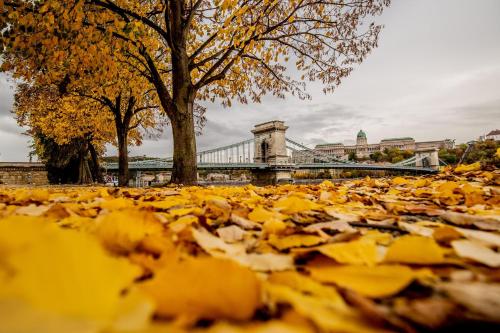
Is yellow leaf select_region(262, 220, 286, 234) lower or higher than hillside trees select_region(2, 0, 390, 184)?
lower

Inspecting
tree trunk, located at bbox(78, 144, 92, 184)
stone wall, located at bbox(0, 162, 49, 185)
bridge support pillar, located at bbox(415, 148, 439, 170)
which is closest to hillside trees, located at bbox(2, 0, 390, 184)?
tree trunk, located at bbox(78, 144, 92, 184)

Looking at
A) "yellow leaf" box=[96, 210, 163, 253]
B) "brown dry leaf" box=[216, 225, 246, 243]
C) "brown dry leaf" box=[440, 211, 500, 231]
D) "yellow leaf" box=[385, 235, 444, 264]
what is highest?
"yellow leaf" box=[96, 210, 163, 253]

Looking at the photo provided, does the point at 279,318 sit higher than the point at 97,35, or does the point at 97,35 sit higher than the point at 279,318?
the point at 97,35

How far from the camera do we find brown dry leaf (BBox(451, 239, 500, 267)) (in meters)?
0.57

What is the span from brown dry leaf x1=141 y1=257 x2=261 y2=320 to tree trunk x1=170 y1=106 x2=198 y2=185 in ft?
16.7

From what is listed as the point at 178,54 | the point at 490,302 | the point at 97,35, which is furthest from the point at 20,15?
the point at 490,302

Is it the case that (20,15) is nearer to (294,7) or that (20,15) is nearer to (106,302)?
(294,7)

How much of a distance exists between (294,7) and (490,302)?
602 cm

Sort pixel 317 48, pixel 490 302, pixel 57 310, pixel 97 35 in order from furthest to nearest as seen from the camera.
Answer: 1. pixel 317 48
2. pixel 97 35
3. pixel 490 302
4. pixel 57 310

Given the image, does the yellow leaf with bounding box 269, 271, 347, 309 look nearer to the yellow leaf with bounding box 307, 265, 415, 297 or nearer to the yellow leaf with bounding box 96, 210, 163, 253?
the yellow leaf with bounding box 307, 265, 415, 297

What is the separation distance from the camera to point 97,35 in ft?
14.4

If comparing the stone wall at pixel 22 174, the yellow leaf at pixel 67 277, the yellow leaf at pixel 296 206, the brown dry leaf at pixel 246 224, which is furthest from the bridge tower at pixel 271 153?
the yellow leaf at pixel 67 277

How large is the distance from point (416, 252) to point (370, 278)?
0.14 metres

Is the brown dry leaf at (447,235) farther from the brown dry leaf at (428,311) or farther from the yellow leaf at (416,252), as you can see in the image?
the brown dry leaf at (428,311)
